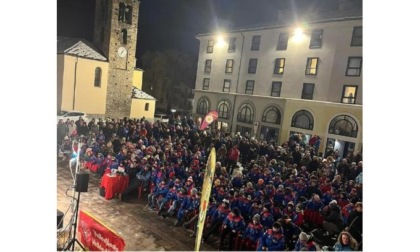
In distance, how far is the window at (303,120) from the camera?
4.65 meters

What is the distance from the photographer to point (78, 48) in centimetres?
470

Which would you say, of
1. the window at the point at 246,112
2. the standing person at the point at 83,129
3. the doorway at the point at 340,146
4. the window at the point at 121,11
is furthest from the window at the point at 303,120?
the standing person at the point at 83,129

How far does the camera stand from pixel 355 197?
490cm

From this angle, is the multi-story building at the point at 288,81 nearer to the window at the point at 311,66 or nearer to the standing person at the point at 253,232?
the window at the point at 311,66

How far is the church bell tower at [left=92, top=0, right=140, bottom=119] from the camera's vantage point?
4.86m

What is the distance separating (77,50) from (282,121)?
10.5 ft

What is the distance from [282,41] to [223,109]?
1368 millimetres

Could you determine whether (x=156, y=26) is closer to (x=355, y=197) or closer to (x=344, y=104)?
(x=344, y=104)

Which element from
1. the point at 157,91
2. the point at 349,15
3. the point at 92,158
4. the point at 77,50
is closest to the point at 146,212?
the point at 92,158

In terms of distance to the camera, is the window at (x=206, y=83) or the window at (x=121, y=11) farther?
the window at (x=206, y=83)

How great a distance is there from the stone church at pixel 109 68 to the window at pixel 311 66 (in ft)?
7.70

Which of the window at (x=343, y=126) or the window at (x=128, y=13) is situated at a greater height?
the window at (x=128, y=13)

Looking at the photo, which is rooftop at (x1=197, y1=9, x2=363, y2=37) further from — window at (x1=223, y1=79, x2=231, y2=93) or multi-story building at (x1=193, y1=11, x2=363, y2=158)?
window at (x1=223, y1=79, x2=231, y2=93)
